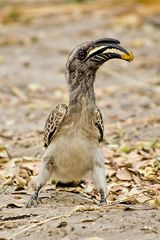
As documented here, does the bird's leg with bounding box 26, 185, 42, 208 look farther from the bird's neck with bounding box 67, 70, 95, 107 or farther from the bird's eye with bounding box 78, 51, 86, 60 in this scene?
the bird's eye with bounding box 78, 51, 86, 60

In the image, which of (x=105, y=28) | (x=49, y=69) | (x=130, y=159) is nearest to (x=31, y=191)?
(x=130, y=159)

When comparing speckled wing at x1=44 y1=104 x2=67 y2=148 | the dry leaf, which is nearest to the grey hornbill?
speckled wing at x1=44 y1=104 x2=67 y2=148

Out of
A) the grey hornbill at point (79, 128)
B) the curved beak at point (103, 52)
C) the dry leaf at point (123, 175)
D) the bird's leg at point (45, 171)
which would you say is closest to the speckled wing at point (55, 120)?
the grey hornbill at point (79, 128)

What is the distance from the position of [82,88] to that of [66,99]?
5.88 m

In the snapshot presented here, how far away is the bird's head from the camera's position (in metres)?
5.97

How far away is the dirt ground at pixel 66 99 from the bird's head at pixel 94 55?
3.38ft

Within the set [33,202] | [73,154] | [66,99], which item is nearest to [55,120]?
[73,154]

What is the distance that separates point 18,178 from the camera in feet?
22.4

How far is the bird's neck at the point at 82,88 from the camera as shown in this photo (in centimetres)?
611

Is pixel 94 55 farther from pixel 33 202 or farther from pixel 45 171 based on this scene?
pixel 33 202

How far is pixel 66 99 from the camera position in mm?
12008

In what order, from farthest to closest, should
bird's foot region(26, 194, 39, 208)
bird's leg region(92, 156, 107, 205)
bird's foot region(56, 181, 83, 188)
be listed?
1. bird's foot region(56, 181, 83, 188)
2. bird's leg region(92, 156, 107, 205)
3. bird's foot region(26, 194, 39, 208)

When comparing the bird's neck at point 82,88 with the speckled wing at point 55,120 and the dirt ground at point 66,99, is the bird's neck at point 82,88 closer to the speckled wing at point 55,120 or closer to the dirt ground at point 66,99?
the speckled wing at point 55,120

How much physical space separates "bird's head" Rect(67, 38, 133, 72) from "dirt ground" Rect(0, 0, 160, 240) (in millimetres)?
1029
